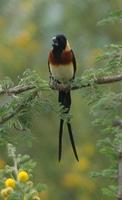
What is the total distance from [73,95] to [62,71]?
480cm

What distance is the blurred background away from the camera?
9188 mm

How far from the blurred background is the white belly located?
396 cm

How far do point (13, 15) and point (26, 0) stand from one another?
0.42 meters

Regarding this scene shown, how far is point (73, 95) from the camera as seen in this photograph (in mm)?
9531

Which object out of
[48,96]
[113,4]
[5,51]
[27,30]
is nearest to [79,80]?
[48,96]

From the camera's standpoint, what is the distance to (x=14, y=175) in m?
2.81


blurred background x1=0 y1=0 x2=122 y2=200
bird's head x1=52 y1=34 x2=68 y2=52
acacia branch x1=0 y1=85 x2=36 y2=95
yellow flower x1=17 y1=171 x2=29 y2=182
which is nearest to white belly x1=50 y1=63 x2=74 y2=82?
bird's head x1=52 y1=34 x2=68 y2=52

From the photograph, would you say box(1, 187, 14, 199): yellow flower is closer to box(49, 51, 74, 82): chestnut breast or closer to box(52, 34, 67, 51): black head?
box(49, 51, 74, 82): chestnut breast

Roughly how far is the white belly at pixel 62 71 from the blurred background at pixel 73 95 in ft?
13.0

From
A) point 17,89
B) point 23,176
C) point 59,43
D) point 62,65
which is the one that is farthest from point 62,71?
point 23,176

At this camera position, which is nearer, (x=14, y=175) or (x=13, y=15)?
(x=14, y=175)

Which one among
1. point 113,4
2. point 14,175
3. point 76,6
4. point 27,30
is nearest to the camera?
point 14,175

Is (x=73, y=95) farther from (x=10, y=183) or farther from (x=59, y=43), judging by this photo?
(x=10, y=183)

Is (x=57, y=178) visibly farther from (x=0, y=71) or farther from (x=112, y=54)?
(x=112, y=54)
